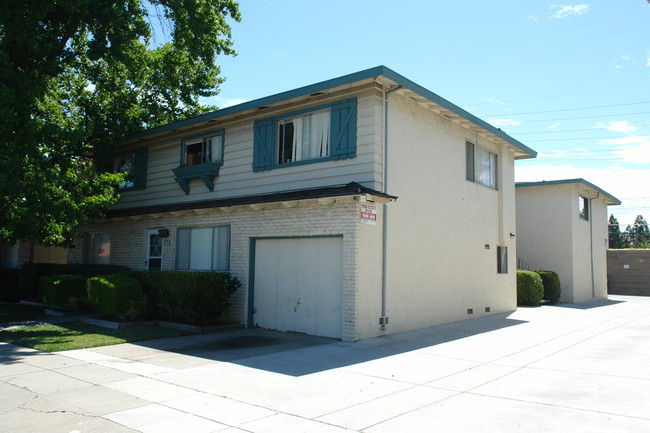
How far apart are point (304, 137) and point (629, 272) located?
24.6m

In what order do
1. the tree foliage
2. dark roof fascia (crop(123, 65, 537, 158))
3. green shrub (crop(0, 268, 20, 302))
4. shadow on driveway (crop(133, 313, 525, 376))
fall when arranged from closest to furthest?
shadow on driveway (crop(133, 313, 525, 376)) < dark roof fascia (crop(123, 65, 537, 158)) < green shrub (crop(0, 268, 20, 302)) < the tree foliage

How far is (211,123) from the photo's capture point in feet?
49.7

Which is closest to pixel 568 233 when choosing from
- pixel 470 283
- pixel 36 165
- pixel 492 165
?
pixel 492 165

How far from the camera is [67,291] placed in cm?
1483

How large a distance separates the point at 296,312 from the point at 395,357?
3.41 metres

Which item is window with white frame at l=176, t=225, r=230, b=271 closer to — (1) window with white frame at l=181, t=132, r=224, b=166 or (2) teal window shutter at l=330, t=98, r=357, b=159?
(1) window with white frame at l=181, t=132, r=224, b=166

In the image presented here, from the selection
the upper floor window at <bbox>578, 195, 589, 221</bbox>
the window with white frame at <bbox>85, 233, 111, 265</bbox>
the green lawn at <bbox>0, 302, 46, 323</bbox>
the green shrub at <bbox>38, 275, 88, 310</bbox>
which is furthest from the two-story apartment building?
the upper floor window at <bbox>578, 195, 589, 221</bbox>

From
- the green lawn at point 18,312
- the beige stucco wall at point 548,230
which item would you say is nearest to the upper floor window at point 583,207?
the beige stucco wall at point 548,230

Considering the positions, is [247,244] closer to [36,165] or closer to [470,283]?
[36,165]

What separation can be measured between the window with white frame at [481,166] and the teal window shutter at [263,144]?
604 cm

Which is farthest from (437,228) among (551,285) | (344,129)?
(551,285)

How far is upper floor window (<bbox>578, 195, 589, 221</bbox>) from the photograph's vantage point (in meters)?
23.1

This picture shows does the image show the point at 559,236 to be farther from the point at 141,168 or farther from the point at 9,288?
the point at 9,288

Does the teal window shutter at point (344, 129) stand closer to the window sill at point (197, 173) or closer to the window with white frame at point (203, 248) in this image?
the window with white frame at point (203, 248)
